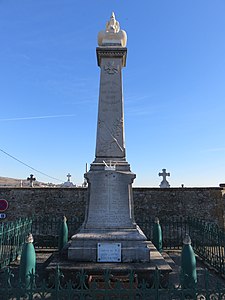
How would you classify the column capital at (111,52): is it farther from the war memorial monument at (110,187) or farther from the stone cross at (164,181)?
the stone cross at (164,181)

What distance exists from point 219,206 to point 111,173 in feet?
28.6

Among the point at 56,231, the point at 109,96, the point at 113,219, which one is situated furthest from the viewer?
the point at 56,231

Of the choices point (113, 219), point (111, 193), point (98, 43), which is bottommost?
point (113, 219)

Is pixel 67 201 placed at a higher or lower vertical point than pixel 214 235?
higher

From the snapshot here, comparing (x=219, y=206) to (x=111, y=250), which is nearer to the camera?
(x=111, y=250)

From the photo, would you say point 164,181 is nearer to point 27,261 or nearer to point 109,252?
point 109,252

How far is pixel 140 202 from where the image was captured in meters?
13.6

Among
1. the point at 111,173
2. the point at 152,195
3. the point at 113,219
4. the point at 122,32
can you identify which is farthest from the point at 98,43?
the point at 152,195

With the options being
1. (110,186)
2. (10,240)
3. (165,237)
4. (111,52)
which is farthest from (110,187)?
(165,237)

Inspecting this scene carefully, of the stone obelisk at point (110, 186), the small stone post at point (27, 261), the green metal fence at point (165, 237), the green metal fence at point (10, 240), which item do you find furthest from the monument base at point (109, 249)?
the green metal fence at point (10, 240)

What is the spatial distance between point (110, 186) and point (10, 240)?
4000 mm

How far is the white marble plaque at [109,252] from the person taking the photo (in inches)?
234

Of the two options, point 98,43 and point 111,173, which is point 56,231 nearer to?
point 111,173

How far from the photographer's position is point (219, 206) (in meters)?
13.3
